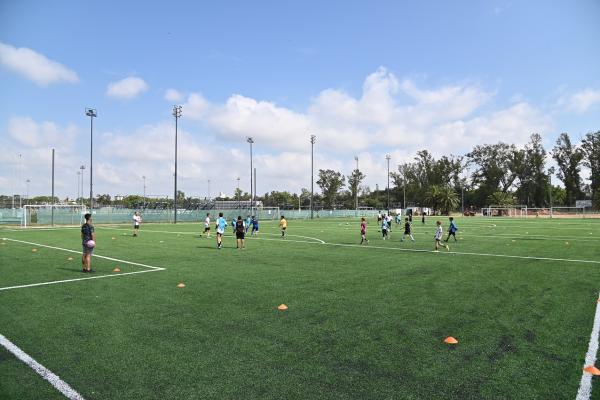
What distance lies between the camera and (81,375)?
4.71 meters

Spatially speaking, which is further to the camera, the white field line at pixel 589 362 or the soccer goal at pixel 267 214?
the soccer goal at pixel 267 214

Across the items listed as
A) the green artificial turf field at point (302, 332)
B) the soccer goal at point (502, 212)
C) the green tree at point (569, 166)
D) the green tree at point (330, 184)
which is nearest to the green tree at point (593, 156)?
the green tree at point (569, 166)

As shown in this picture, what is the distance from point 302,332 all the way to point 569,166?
12111 centimetres

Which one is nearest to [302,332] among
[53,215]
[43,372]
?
[43,372]

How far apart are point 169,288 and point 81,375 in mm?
4983

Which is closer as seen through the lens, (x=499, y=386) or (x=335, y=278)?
(x=499, y=386)

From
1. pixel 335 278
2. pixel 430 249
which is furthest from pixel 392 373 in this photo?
pixel 430 249

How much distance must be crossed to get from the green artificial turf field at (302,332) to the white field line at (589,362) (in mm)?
59

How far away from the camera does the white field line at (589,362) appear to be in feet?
13.9

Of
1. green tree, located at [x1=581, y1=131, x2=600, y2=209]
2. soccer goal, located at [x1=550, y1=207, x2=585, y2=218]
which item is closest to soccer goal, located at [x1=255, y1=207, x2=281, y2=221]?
soccer goal, located at [x1=550, y1=207, x2=585, y2=218]

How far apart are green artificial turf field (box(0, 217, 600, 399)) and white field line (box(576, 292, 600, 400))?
0.19 feet

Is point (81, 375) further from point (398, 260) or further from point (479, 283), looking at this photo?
point (398, 260)

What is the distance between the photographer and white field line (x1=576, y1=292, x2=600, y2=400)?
13.9ft

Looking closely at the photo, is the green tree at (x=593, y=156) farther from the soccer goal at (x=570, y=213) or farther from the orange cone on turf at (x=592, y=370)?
the orange cone on turf at (x=592, y=370)
